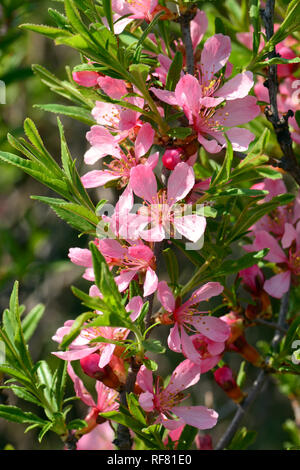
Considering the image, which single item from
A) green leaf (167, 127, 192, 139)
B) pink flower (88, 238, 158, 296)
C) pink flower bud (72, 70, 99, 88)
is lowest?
pink flower (88, 238, 158, 296)

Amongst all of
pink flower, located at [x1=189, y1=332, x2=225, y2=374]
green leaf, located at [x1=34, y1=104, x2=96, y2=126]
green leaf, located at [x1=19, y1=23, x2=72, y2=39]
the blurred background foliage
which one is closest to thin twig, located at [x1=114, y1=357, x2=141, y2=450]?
pink flower, located at [x1=189, y1=332, x2=225, y2=374]

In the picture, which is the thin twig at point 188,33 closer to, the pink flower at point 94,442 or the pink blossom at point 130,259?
the pink blossom at point 130,259

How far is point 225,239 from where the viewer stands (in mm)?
1020

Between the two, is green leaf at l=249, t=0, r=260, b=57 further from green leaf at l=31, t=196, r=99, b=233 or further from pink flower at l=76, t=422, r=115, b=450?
pink flower at l=76, t=422, r=115, b=450

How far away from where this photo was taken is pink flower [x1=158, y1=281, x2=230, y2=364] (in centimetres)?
97

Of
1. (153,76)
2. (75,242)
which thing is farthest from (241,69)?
(75,242)

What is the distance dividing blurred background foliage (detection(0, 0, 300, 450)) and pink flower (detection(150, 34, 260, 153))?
687 millimetres

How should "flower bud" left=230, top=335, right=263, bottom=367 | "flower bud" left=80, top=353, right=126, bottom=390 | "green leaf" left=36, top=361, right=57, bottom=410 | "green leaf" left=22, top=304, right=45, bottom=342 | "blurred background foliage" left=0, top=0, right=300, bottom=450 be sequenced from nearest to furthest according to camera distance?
1. "flower bud" left=80, top=353, right=126, bottom=390
2. "green leaf" left=36, top=361, right=57, bottom=410
3. "flower bud" left=230, top=335, right=263, bottom=367
4. "green leaf" left=22, top=304, right=45, bottom=342
5. "blurred background foliage" left=0, top=0, right=300, bottom=450

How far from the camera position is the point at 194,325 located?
102cm

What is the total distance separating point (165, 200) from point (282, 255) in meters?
0.39

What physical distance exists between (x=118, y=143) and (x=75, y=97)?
0.18 metres

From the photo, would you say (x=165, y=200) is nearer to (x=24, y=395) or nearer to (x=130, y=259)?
(x=130, y=259)

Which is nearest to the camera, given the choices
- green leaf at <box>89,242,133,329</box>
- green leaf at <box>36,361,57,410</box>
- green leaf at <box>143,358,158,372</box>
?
green leaf at <box>89,242,133,329</box>

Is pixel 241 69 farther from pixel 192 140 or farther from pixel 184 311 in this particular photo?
pixel 184 311
